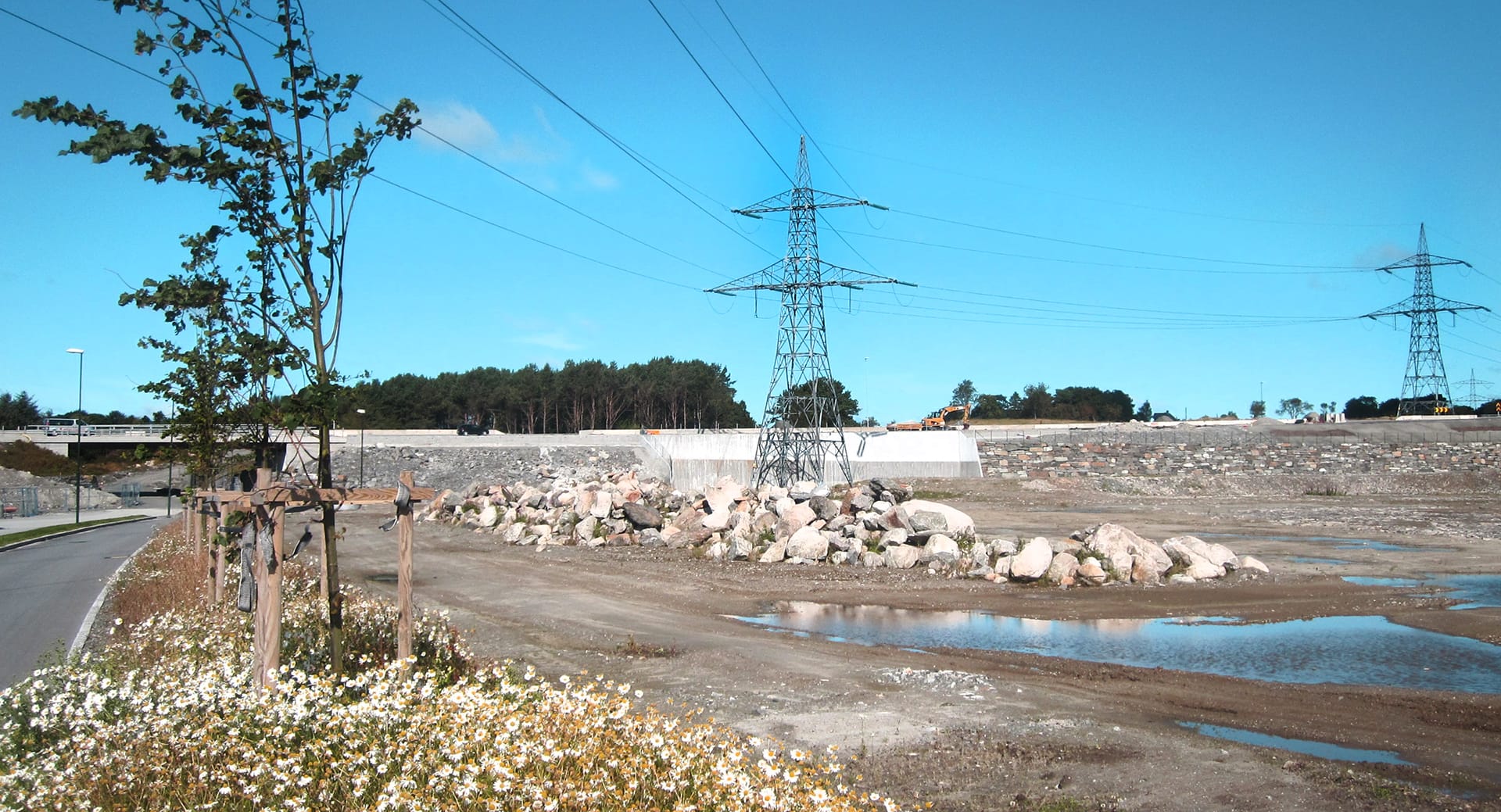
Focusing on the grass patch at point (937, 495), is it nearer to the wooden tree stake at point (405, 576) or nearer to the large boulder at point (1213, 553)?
the large boulder at point (1213, 553)

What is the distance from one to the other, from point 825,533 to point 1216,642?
464 inches

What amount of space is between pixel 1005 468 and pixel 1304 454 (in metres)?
16.8

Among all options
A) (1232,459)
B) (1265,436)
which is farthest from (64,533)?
(1265,436)

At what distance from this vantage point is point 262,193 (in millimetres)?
6805

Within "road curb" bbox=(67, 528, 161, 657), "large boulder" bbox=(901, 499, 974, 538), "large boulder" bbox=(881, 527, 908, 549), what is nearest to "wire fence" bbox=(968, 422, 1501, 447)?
"large boulder" bbox=(901, 499, 974, 538)

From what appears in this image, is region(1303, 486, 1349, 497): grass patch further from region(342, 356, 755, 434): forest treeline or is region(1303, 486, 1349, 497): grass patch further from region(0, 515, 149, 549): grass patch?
region(342, 356, 755, 434): forest treeline

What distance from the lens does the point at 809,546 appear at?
82.2 ft

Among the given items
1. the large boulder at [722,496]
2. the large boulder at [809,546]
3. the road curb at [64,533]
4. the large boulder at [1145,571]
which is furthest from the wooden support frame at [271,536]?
the road curb at [64,533]

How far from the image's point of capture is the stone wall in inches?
2114

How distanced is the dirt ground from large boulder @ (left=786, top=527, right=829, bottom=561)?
0.58m

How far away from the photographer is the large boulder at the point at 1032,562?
69.8 ft

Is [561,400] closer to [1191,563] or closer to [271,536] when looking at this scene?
[1191,563]

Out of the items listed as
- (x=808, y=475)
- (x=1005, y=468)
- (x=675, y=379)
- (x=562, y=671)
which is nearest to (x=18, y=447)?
(x=675, y=379)

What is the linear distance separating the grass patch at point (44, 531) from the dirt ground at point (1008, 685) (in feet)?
48.1
